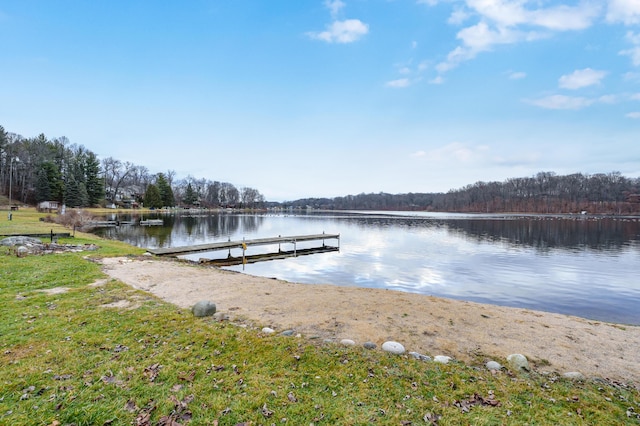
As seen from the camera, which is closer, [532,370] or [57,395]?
[57,395]

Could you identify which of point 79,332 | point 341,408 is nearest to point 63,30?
point 79,332

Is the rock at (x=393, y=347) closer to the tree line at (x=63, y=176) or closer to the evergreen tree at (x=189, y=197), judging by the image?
the tree line at (x=63, y=176)

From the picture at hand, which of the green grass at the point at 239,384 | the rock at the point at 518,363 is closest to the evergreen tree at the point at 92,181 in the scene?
the green grass at the point at 239,384

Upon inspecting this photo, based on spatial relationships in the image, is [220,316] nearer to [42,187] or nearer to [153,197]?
[42,187]

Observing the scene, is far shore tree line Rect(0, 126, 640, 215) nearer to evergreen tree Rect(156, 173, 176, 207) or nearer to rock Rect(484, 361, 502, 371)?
evergreen tree Rect(156, 173, 176, 207)

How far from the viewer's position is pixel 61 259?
1141 centimetres

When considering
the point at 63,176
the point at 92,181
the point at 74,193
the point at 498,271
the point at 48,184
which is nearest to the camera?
the point at 498,271

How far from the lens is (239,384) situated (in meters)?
3.74

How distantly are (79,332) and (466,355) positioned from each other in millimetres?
6456

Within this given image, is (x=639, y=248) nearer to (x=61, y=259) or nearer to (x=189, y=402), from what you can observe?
(x=189, y=402)

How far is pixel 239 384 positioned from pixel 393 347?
2.56 meters

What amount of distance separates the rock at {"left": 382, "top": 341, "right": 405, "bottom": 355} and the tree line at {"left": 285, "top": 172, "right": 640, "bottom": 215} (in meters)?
128

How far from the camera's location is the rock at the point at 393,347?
4.95 metres

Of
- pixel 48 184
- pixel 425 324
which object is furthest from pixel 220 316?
pixel 48 184
